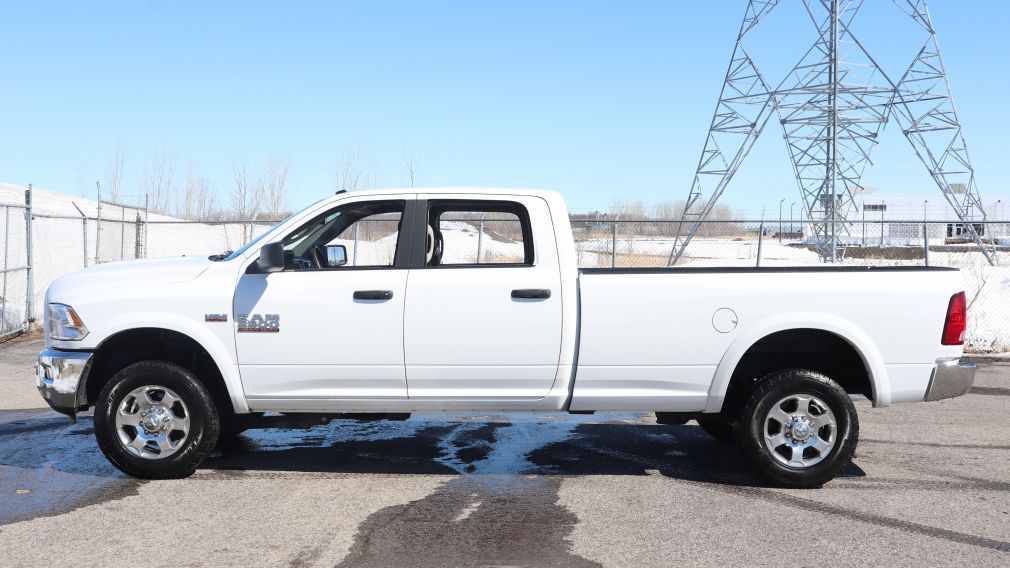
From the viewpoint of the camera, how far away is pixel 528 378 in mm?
6234

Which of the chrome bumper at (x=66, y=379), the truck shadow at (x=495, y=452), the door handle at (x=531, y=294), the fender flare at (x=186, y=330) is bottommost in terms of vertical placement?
the truck shadow at (x=495, y=452)

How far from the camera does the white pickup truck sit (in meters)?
6.20

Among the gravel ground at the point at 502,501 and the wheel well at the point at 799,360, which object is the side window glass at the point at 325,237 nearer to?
the gravel ground at the point at 502,501

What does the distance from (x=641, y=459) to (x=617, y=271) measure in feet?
5.45

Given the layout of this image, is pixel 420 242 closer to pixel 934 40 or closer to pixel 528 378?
pixel 528 378

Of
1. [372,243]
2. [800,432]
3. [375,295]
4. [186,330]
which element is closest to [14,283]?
Answer: [372,243]

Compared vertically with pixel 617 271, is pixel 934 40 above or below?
above

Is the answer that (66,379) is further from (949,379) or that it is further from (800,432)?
(949,379)

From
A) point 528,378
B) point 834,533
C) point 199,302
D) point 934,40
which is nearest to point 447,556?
point 528,378

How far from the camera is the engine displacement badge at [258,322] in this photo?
6234 mm

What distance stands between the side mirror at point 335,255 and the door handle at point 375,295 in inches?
22.3

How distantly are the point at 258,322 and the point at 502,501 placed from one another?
2.02m

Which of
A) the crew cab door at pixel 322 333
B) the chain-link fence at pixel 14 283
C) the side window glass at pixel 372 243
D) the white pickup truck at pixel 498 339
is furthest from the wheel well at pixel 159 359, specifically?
the chain-link fence at pixel 14 283

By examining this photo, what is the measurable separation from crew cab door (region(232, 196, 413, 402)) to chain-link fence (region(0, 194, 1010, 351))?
107 cm
